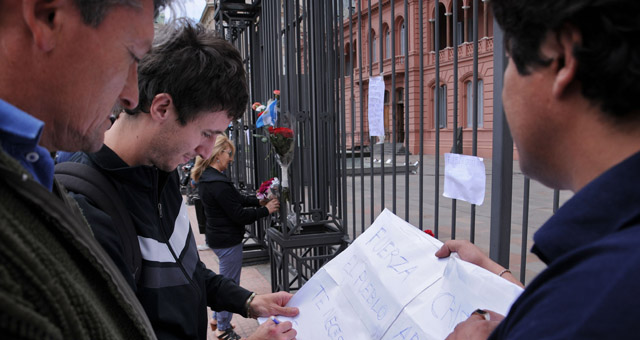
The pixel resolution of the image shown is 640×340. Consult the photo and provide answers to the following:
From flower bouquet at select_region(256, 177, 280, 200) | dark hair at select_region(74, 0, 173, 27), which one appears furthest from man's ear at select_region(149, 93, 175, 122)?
flower bouquet at select_region(256, 177, 280, 200)

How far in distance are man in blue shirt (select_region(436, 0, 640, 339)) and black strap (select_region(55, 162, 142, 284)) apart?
3.36 feet

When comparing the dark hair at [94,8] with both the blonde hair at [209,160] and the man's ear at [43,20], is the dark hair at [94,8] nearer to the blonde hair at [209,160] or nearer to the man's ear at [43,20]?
the man's ear at [43,20]

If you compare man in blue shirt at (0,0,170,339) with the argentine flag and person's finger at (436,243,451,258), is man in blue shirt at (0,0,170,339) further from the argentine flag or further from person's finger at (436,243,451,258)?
the argentine flag

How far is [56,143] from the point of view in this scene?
85cm

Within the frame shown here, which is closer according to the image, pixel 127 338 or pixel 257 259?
pixel 127 338

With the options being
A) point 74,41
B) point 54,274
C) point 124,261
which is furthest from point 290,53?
point 54,274

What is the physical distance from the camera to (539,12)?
676mm

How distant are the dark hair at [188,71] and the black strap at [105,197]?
325 millimetres

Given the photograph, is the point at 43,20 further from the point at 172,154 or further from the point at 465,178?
the point at 465,178

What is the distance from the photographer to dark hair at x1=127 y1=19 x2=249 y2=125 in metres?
1.56

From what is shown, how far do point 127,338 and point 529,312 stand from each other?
0.71m

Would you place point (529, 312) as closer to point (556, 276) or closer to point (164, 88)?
point (556, 276)

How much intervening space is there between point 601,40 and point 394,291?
3.35 ft

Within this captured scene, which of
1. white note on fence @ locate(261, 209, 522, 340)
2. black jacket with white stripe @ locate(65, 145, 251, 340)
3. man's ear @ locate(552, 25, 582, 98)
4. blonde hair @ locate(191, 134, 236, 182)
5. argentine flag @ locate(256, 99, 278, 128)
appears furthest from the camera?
blonde hair @ locate(191, 134, 236, 182)
